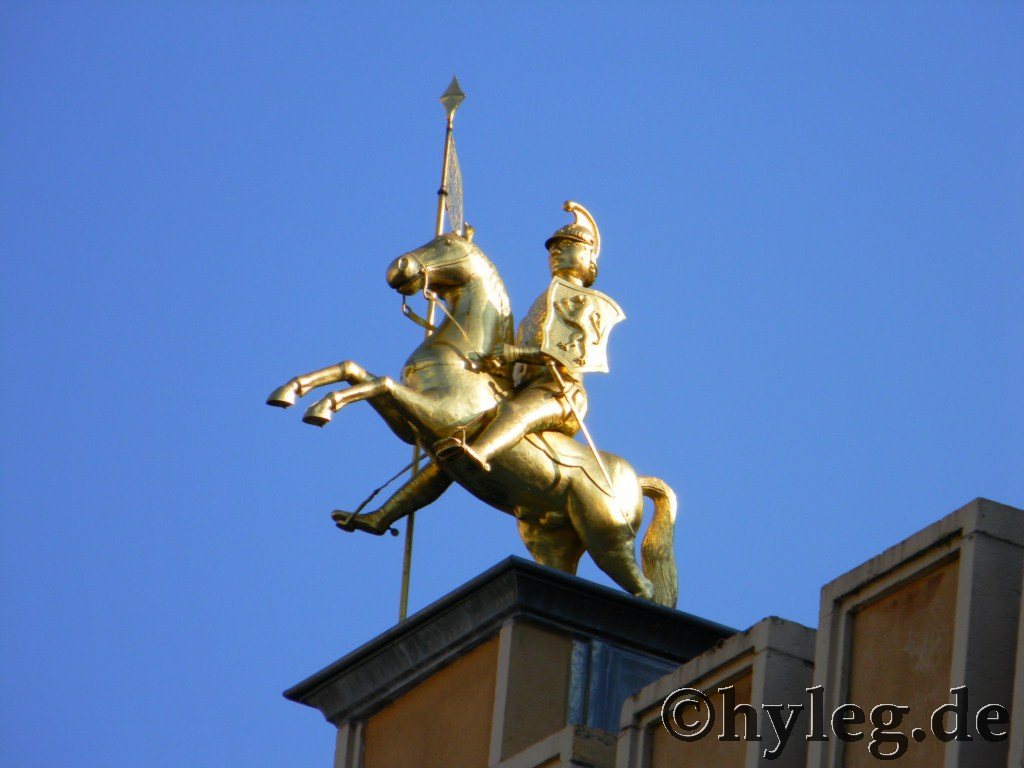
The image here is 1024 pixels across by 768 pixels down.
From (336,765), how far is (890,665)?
19.6 feet

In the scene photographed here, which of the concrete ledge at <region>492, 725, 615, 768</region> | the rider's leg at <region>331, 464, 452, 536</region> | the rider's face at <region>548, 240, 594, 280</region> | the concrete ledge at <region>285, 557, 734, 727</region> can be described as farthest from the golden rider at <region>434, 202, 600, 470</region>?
the concrete ledge at <region>492, 725, 615, 768</region>

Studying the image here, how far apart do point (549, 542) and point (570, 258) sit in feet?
7.31

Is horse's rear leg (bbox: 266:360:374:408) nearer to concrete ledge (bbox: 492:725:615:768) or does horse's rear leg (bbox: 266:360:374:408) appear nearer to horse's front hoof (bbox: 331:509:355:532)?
horse's front hoof (bbox: 331:509:355:532)

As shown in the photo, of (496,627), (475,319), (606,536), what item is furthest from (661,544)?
(496,627)

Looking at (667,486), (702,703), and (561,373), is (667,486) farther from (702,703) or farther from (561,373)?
(702,703)

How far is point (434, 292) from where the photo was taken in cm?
2105

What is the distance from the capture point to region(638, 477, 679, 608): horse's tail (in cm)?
2056

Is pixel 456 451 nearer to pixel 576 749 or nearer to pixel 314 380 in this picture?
pixel 314 380

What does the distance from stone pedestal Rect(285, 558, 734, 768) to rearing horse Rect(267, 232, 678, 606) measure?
1453 mm

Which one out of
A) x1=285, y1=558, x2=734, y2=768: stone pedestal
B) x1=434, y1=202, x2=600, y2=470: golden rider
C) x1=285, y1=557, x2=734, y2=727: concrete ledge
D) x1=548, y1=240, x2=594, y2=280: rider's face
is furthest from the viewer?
x1=548, y1=240, x2=594, y2=280: rider's face

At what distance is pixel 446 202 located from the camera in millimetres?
22078

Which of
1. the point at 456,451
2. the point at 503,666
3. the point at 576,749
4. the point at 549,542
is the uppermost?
the point at 456,451

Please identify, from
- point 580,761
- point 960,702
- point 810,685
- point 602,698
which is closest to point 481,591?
point 602,698

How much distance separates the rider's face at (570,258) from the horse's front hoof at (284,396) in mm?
2690
